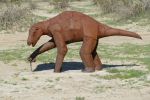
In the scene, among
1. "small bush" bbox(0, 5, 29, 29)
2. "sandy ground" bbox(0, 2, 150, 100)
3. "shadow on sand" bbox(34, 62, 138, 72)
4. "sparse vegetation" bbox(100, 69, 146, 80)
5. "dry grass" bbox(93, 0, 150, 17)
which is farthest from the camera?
"dry grass" bbox(93, 0, 150, 17)

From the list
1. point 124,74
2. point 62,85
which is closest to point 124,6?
point 124,74

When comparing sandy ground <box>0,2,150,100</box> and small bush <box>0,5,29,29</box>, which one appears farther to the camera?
small bush <box>0,5,29,29</box>

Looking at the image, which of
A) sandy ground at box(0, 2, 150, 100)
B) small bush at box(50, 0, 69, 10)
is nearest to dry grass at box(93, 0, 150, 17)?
small bush at box(50, 0, 69, 10)

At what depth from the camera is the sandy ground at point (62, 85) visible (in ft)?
→ 34.9

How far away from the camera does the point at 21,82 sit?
1201cm

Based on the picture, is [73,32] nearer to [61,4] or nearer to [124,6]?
[124,6]

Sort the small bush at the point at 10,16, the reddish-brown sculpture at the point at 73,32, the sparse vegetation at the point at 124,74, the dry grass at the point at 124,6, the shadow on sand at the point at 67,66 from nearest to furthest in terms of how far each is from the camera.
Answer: the sparse vegetation at the point at 124,74
the reddish-brown sculpture at the point at 73,32
the shadow on sand at the point at 67,66
the small bush at the point at 10,16
the dry grass at the point at 124,6

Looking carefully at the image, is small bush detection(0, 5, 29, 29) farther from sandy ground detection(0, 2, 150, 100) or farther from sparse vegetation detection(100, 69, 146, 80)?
sparse vegetation detection(100, 69, 146, 80)

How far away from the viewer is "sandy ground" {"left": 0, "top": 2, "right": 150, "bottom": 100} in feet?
34.9

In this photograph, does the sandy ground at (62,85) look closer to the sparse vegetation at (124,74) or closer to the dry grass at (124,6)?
the sparse vegetation at (124,74)

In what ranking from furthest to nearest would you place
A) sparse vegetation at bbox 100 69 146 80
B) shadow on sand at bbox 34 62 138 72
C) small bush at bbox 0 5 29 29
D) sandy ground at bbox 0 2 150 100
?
1. small bush at bbox 0 5 29 29
2. shadow on sand at bbox 34 62 138 72
3. sparse vegetation at bbox 100 69 146 80
4. sandy ground at bbox 0 2 150 100

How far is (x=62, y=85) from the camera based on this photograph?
457 inches

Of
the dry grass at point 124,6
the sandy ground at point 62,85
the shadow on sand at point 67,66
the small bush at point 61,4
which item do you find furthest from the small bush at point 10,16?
the shadow on sand at point 67,66

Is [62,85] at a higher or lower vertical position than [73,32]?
lower
